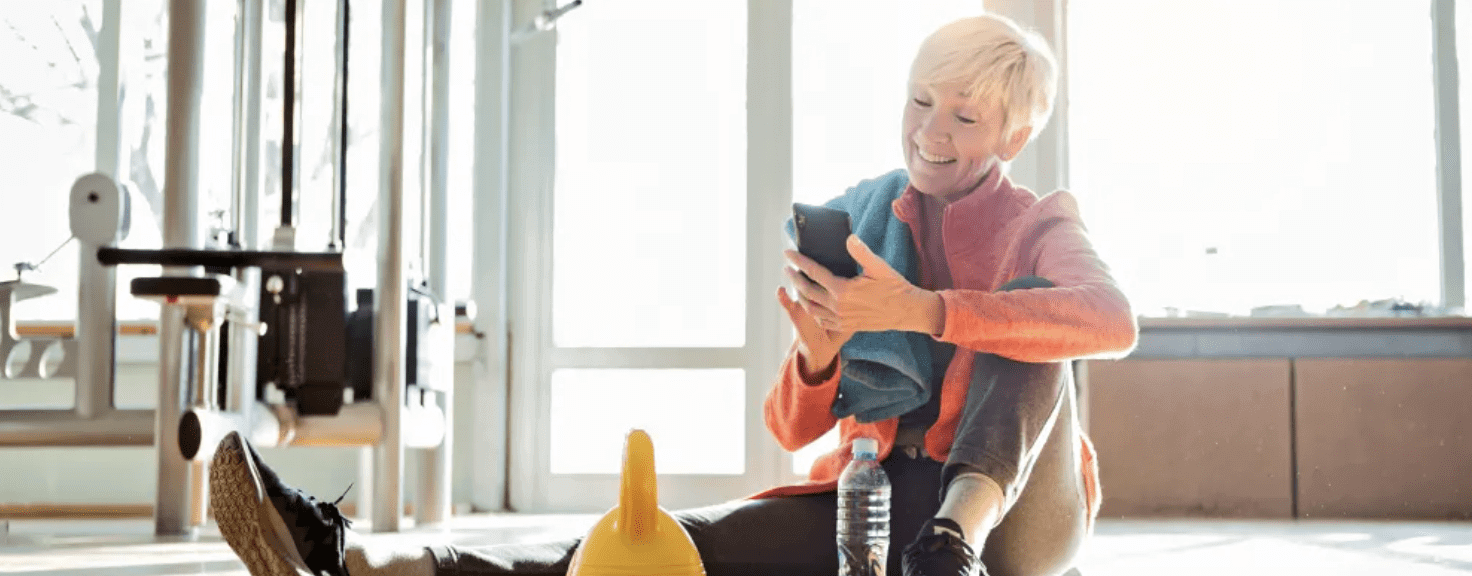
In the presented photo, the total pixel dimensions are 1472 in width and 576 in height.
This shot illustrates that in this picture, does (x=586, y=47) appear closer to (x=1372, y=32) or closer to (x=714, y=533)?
(x=1372, y=32)

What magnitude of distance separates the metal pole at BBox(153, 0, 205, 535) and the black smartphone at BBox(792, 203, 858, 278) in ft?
5.91

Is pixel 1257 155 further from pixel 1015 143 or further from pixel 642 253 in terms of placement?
pixel 1015 143

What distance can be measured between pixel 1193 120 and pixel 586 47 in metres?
1.67

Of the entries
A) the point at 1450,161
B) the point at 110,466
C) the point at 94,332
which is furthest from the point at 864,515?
the point at 1450,161

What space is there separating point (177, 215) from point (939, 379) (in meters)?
Result: 1.85

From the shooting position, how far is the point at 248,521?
1348 mm

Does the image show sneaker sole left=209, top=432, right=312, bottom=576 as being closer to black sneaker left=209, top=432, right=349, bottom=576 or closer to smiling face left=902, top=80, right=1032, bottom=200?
black sneaker left=209, top=432, right=349, bottom=576

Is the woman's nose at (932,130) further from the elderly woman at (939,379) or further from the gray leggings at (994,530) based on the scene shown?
the gray leggings at (994,530)

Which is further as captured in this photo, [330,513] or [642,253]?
[642,253]

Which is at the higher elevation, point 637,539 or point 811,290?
point 811,290

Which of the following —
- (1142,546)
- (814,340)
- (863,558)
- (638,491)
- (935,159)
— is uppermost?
(935,159)

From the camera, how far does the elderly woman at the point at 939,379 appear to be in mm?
1380

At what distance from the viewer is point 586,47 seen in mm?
4434

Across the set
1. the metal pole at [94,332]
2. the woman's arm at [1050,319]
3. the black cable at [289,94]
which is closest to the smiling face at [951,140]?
the woman's arm at [1050,319]
